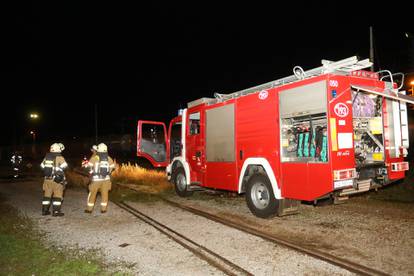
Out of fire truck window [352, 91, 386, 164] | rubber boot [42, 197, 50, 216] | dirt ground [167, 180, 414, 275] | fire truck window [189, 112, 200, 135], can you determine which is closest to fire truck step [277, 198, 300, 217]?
dirt ground [167, 180, 414, 275]

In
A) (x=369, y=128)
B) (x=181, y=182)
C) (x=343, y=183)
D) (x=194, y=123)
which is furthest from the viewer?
(x=181, y=182)

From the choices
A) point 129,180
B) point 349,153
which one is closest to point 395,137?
point 349,153

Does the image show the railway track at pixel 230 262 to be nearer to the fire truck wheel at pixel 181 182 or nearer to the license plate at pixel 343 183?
the license plate at pixel 343 183

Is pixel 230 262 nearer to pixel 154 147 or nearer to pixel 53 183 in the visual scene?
pixel 53 183

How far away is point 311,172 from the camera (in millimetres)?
5820

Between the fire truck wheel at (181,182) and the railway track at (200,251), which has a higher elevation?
the fire truck wheel at (181,182)

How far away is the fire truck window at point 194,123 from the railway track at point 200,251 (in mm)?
2870

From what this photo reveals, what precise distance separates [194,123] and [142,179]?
223 inches

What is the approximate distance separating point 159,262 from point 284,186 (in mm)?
2796

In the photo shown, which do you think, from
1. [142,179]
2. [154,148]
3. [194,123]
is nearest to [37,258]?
[194,123]

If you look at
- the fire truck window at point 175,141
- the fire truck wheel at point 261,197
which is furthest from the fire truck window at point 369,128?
the fire truck window at point 175,141

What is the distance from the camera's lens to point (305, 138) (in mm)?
6402

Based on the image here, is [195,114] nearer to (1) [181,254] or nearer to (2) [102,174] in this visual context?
(2) [102,174]

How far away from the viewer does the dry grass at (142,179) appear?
41.1 ft
